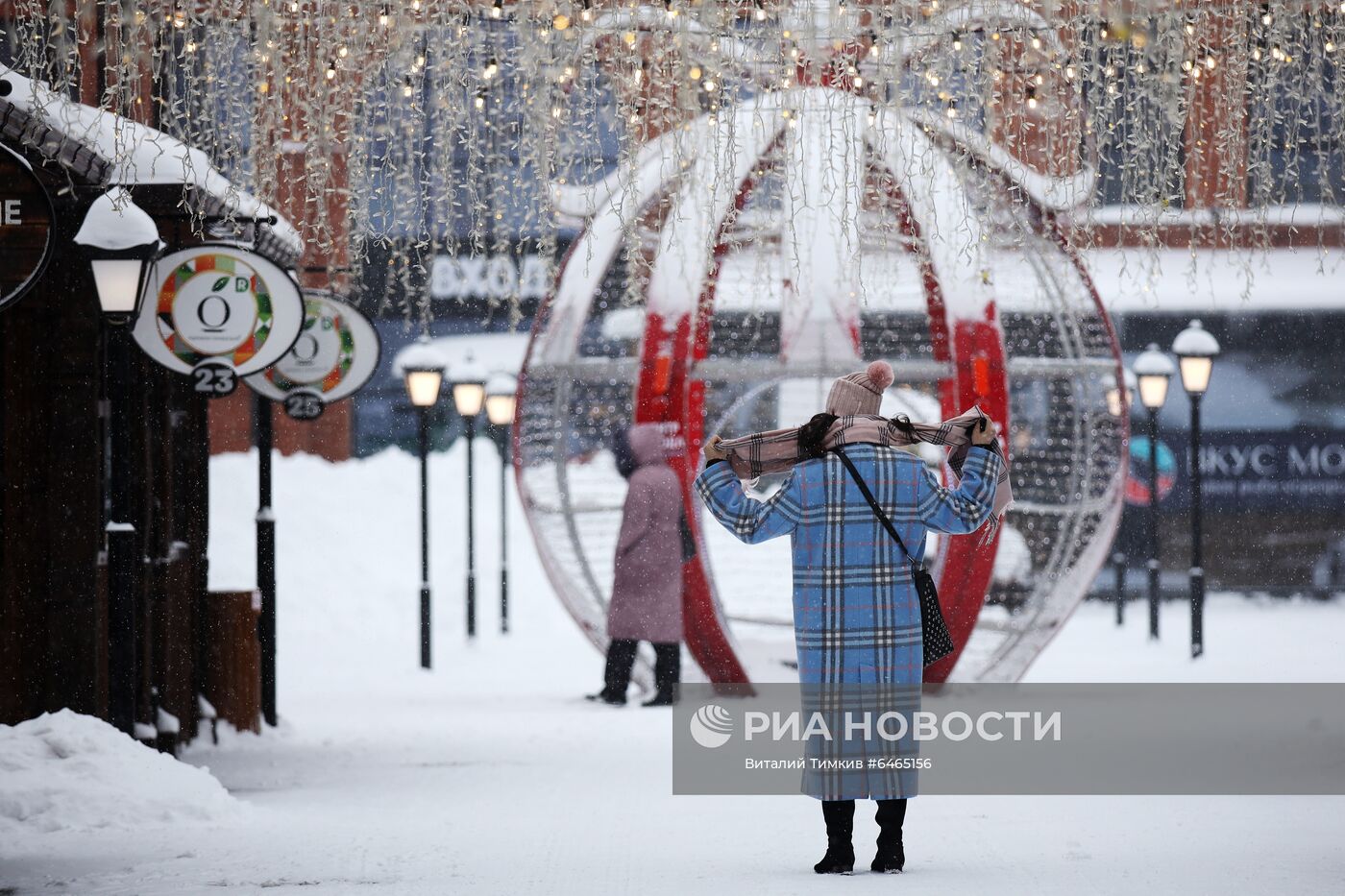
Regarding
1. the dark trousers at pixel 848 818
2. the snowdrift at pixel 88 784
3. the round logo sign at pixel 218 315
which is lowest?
the snowdrift at pixel 88 784

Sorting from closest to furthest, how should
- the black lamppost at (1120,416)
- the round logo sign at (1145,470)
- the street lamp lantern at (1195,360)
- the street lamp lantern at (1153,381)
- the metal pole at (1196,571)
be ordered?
the black lamppost at (1120,416), the metal pole at (1196,571), the street lamp lantern at (1195,360), the street lamp lantern at (1153,381), the round logo sign at (1145,470)

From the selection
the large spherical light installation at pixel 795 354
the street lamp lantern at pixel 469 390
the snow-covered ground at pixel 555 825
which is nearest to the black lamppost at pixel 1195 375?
the snow-covered ground at pixel 555 825

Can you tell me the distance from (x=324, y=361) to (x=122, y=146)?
3874 millimetres

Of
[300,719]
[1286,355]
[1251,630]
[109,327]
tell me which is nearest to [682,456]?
[300,719]

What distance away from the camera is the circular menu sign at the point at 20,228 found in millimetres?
5750

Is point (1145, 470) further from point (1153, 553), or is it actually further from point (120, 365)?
point (120, 365)

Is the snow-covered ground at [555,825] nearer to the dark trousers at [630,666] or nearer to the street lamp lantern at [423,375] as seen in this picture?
the dark trousers at [630,666]

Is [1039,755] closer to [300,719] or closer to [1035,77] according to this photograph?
[1035,77]

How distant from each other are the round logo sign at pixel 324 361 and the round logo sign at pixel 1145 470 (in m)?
12.8

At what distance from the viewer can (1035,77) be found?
22.0 feet

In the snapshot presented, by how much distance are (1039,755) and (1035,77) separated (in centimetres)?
336

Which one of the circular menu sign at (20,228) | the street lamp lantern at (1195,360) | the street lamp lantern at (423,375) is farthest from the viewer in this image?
the street lamp lantern at (423,375)

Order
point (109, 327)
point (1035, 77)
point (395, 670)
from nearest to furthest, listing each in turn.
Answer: point (1035, 77), point (109, 327), point (395, 670)

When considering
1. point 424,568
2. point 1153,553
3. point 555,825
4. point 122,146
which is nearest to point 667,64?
point 122,146
